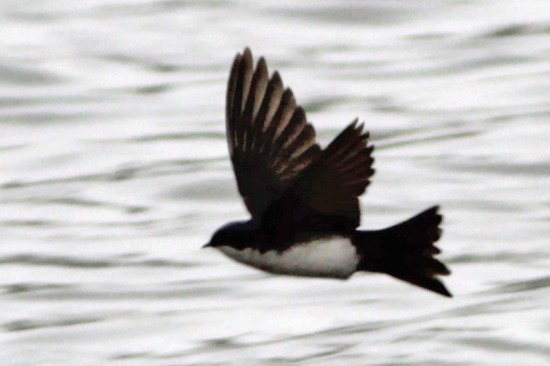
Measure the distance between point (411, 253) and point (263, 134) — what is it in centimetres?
51

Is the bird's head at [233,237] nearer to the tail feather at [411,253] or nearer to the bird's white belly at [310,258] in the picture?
the bird's white belly at [310,258]

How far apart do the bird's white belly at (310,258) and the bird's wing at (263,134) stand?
0.61ft

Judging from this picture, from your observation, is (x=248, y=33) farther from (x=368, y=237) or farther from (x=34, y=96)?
(x=368, y=237)

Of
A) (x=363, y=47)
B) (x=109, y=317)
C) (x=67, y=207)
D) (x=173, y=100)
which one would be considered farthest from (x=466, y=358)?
(x=363, y=47)

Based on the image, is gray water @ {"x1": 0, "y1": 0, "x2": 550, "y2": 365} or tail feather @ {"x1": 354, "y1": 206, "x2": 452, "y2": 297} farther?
gray water @ {"x1": 0, "y1": 0, "x2": 550, "y2": 365}

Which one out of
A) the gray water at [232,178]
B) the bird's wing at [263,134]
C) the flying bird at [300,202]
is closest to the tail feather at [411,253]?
the flying bird at [300,202]

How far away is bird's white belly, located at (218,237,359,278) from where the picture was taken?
222 inches

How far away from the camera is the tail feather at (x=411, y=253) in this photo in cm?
577

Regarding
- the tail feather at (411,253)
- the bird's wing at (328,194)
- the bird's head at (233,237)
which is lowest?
Answer: the tail feather at (411,253)

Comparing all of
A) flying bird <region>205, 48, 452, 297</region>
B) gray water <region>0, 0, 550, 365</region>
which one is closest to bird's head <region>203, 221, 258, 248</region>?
flying bird <region>205, 48, 452, 297</region>

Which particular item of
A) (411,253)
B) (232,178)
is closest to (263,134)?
(411,253)

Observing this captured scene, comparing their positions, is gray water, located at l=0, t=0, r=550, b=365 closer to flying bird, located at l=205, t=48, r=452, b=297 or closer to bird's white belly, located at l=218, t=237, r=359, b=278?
flying bird, located at l=205, t=48, r=452, b=297

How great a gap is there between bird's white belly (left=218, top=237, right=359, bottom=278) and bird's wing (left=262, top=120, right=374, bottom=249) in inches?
1.7

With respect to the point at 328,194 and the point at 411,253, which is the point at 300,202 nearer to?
the point at 328,194
